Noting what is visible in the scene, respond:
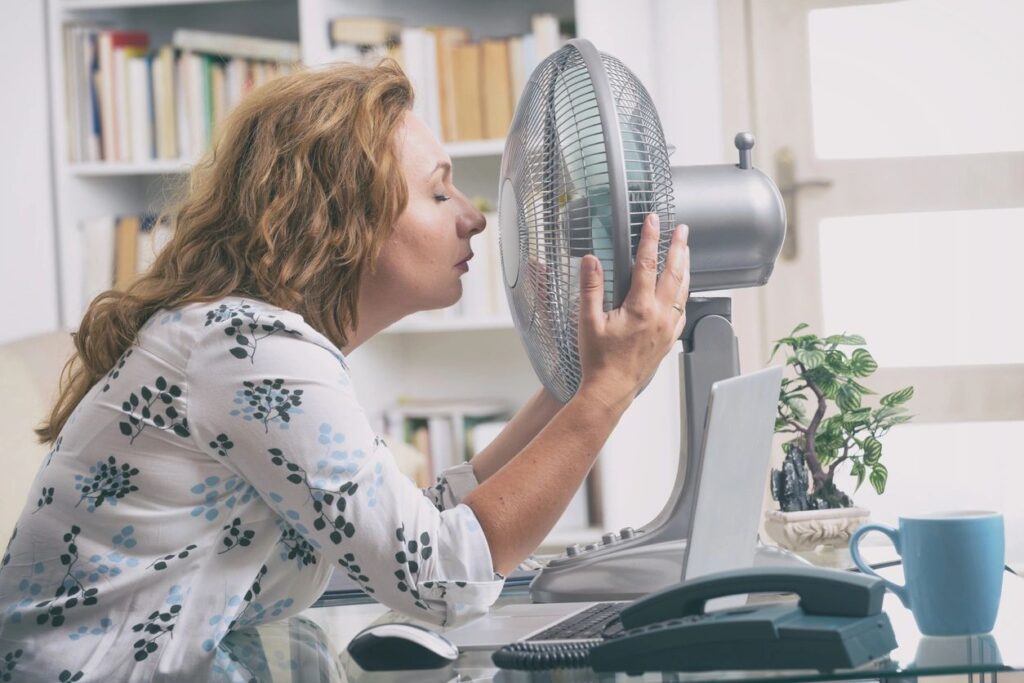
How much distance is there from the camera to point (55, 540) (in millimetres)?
958

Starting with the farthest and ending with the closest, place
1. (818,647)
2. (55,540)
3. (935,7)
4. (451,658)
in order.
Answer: (935,7), (55,540), (451,658), (818,647)

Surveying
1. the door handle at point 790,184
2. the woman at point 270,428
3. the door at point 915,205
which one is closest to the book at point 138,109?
the door at point 915,205

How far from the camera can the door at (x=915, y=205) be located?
9.37 feet

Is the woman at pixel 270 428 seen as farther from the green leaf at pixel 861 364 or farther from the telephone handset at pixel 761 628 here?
the green leaf at pixel 861 364

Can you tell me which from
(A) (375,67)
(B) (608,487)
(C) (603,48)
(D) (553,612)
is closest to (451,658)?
(D) (553,612)

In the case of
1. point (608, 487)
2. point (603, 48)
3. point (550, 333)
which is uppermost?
point (603, 48)

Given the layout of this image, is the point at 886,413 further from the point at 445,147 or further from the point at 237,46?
the point at 237,46

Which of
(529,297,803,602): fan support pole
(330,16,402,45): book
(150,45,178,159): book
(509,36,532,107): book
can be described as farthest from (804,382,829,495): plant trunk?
(150,45,178,159): book

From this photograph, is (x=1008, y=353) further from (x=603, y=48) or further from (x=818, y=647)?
(x=818, y=647)

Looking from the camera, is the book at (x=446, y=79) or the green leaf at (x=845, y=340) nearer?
the green leaf at (x=845, y=340)

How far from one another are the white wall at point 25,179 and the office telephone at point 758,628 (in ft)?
7.57

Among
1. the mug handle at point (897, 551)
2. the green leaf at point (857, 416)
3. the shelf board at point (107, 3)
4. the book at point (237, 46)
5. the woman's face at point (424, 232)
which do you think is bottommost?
the mug handle at point (897, 551)

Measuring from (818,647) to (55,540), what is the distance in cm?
62

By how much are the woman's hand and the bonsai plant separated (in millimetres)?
255
